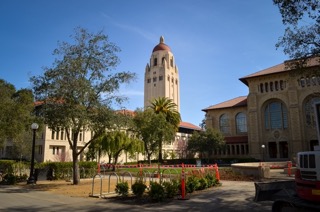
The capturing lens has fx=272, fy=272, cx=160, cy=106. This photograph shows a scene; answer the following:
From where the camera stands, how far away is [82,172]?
24812 mm

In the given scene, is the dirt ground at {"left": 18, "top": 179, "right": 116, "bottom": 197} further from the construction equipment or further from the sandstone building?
the sandstone building

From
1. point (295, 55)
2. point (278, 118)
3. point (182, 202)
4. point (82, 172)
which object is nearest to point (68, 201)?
point (182, 202)

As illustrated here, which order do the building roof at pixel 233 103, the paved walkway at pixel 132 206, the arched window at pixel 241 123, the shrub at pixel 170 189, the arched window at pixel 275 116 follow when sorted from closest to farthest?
the paved walkway at pixel 132 206, the shrub at pixel 170 189, the arched window at pixel 275 116, the arched window at pixel 241 123, the building roof at pixel 233 103

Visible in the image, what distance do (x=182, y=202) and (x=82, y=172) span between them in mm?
15276

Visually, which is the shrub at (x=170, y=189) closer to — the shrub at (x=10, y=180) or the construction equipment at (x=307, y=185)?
the construction equipment at (x=307, y=185)

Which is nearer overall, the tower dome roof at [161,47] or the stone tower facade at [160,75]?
the stone tower facade at [160,75]

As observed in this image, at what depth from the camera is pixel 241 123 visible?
6375 cm

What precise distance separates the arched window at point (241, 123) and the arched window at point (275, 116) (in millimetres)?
6641

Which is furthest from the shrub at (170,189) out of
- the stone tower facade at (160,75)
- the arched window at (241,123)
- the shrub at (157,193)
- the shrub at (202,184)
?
the stone tower facade at (160,75)

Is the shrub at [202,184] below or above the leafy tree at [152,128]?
below

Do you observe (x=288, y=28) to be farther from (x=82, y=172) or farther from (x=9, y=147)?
(x=9, y=147)

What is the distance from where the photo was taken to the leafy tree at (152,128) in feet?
152

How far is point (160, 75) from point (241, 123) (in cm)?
4853

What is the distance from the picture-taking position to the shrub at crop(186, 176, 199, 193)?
47.2 feet
